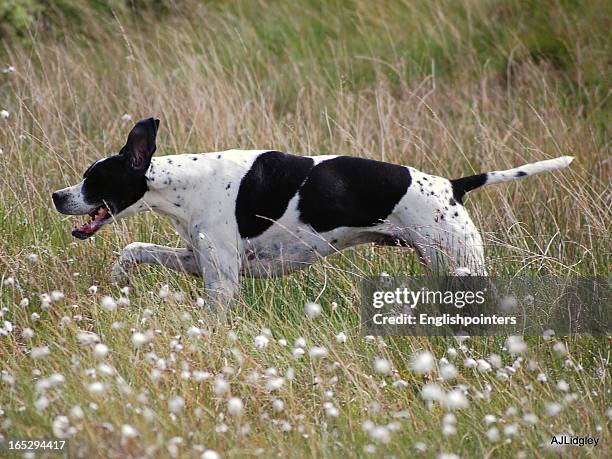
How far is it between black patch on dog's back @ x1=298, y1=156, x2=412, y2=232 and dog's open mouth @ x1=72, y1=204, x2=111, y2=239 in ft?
3.06

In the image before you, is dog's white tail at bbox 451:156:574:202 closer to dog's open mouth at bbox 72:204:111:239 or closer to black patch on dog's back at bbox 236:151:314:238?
black patch on dog's back at bbox 236:151:314:238

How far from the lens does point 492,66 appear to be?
364 inches

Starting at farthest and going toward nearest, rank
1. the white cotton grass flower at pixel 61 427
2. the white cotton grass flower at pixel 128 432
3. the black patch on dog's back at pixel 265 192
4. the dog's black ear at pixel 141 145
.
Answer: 1. the black patch on dog's back at pixel 265 192
2. the dog's black ear at pixel 141 145
3. the white cotton grass flower at pixel 61 427
4. the white cotton grass flower at pixel 128 432

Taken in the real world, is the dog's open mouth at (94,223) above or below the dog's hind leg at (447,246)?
above

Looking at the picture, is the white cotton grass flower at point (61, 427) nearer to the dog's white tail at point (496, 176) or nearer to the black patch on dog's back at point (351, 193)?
the black patch on dog's back at point (351, 193)

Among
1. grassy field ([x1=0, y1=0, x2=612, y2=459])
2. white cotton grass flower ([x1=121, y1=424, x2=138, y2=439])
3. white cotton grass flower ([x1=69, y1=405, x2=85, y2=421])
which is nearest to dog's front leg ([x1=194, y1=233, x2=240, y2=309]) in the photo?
grassy field ([x1=0, y1=0, x2=612, y2=459])

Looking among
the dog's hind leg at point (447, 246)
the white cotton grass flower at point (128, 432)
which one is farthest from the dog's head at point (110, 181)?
the white cotton grass flower at point (128, 432)

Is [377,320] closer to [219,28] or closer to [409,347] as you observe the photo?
[409,347]

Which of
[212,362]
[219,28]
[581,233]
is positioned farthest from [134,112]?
[212,362]

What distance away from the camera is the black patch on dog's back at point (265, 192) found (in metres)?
5.07

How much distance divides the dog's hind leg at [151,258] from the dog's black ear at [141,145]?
1.36 ft

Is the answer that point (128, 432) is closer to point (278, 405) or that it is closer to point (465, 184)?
point (278, 405)

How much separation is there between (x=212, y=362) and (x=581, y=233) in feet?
8.51

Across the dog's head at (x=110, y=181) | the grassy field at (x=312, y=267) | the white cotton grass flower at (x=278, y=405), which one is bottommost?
the grassy field at (x=312, y=267)
